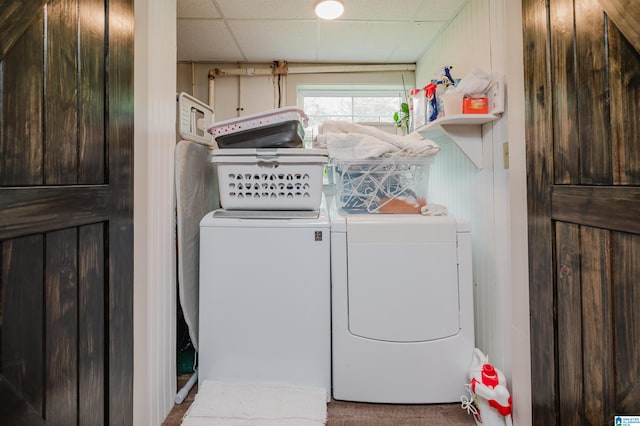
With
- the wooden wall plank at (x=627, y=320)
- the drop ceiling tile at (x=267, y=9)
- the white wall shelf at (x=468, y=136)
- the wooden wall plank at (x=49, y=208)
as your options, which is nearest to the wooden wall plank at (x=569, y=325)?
the wooden wall plank at (x=627, y=320)

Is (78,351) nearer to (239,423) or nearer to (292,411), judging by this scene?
(239,423)

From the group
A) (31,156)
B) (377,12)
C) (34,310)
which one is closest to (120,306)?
(34,310)

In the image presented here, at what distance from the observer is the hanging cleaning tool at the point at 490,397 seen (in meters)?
1.15

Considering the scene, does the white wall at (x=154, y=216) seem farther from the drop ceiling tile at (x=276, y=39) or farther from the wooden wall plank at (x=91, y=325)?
the drop ceiling tile at (x=276, y=39)

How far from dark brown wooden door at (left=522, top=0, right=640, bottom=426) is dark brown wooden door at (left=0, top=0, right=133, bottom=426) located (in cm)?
127

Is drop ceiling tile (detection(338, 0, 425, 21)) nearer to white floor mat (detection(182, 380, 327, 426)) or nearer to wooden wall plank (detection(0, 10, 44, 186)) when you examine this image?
wooden wall plank (detection(0, 10, 44, 186))

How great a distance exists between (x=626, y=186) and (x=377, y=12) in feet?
5.41

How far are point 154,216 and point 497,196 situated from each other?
144 cm

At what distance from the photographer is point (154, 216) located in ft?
3.96

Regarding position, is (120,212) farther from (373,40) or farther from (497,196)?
(373,40)

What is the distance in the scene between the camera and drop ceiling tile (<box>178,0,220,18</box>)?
176 cm

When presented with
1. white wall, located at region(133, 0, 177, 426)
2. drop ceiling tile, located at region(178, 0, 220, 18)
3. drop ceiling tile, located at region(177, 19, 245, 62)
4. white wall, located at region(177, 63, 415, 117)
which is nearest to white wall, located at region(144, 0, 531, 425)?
white wall, located at region(133, 0, 177, 426)

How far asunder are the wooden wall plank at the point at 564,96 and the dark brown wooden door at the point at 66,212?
128 centimetres

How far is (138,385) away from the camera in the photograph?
3.46 feet
